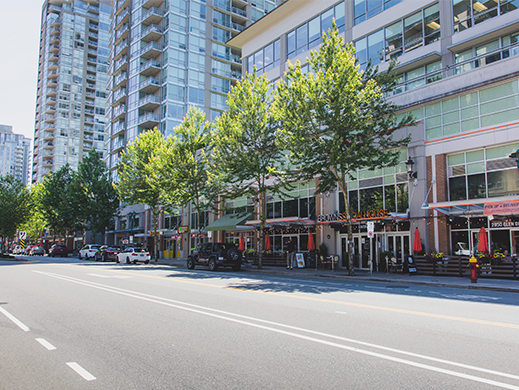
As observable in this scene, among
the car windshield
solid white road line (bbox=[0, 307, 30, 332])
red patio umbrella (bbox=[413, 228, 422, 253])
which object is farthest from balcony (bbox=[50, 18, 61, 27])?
solid white road line (bbox=[0, 307, 30, 332])

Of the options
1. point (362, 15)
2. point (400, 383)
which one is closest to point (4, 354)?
point (400, 383)

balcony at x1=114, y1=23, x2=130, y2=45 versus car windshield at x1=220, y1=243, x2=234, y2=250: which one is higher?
balcony at x1=114, y1=23, x2=130, y2=45

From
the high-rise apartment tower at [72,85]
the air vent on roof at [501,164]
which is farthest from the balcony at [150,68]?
the air vent on roof at [501,164]

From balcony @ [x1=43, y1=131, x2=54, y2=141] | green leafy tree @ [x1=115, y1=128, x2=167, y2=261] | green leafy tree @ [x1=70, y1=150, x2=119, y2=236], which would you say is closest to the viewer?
green leafy tree @ [x1=115, y1=128, x2=167, y2=261]

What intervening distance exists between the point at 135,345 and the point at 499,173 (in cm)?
Result: 2013

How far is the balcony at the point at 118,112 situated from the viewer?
64188 millimetres

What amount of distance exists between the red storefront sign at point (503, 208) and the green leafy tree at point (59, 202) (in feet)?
170

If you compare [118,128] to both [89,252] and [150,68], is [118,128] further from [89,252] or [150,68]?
[89,252]

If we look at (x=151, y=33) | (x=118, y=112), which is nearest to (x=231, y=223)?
(x=151, y=33)

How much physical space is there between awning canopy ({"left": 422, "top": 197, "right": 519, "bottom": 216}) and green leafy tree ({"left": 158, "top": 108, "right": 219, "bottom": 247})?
1722cm

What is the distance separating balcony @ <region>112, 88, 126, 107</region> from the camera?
64.2 meters

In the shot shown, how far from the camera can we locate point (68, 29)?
101 metres

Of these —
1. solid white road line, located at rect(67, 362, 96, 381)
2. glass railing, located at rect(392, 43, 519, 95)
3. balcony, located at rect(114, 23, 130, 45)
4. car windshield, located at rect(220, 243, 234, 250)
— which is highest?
balcony, located at rect(114, 23, 130, 45)

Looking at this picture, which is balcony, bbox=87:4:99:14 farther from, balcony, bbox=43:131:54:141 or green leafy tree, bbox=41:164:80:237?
green leafy tree, bbox=41:164:80:237
